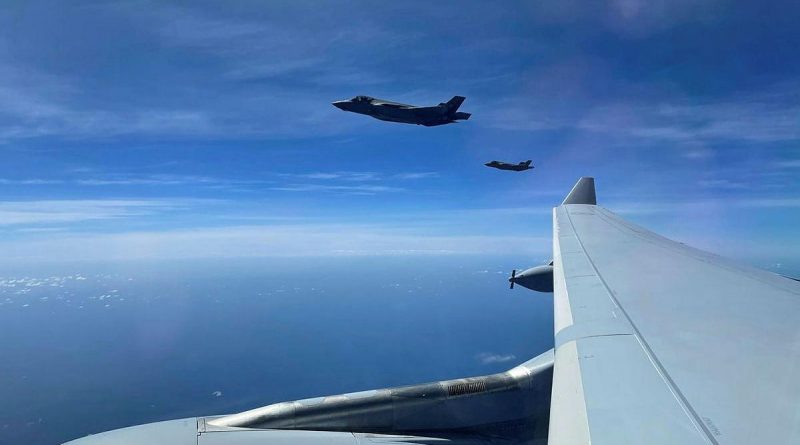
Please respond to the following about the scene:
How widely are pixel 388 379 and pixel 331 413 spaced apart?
11106cm

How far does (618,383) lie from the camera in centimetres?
217

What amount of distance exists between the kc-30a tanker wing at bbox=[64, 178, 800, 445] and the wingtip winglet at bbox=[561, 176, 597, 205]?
23.9 ft

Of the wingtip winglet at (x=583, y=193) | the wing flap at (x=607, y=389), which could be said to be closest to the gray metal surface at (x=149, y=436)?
the wing flap at (x=607, y=389)

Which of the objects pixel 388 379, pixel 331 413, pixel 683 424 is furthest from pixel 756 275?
pixel 388 379

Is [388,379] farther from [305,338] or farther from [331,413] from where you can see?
[331,413]

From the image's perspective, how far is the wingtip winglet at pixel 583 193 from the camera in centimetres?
1583

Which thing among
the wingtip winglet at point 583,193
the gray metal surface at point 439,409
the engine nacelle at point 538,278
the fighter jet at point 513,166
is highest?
the fighter jet at point 513,166

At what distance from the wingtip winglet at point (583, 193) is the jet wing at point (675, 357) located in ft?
34.7

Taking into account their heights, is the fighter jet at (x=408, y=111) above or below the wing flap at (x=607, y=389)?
above

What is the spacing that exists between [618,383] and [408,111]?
26314 millimetres

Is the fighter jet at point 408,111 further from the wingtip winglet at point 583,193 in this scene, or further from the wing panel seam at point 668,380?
the wing panel seam at point 668,380

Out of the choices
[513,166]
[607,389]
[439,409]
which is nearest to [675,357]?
[607,389]

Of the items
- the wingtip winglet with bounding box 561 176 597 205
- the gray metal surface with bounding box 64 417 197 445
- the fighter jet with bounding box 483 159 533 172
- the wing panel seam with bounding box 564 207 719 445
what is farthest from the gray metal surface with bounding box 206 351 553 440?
the fighter jet with bounding box 483 159 533 172

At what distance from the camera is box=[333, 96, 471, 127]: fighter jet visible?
88.5 feet
